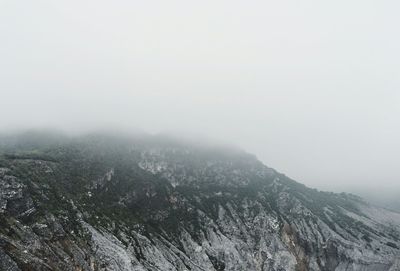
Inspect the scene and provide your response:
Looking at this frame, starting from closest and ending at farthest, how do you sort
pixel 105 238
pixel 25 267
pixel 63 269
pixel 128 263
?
pixel 25 267
pixel 63 269
pixel 128 263
pixel 105 238

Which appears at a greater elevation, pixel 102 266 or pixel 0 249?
pixel 0 249

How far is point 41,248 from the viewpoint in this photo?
15075 cm

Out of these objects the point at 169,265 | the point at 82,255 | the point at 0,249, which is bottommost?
the point at 169,265

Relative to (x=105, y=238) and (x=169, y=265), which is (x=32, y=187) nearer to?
→ (x=105, y=238)

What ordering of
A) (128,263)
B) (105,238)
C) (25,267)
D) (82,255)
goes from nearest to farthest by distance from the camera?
(25,267) < (82,255) < (128,263) < (105,238)

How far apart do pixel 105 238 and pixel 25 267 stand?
58.6m

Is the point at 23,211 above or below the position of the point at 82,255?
above

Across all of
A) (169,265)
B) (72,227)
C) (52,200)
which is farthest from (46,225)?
(169,265)

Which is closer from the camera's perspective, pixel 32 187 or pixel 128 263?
pixel 128 263

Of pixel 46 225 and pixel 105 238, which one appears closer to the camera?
pixel 46 225

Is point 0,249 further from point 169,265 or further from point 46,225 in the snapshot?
point 169,265

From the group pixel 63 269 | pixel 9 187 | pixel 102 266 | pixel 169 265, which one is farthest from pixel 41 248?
pixel 169 265

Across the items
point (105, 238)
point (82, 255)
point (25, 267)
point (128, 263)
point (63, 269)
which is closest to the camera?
point (25, 267)

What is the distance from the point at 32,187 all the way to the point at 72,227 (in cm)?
3496
